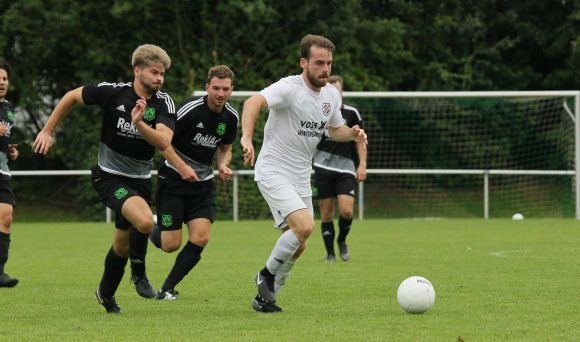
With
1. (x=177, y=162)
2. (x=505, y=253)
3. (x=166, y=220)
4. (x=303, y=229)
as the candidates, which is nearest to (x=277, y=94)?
(x=177, y=162)

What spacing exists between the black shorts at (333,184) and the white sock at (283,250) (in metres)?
4.98

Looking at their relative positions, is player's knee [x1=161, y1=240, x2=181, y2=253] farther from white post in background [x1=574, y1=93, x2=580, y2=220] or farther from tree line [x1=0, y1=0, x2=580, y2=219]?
tree line [x1=0, y1=0, x2=580, y2=219]

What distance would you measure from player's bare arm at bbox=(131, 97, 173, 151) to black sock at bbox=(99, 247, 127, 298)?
3.11 feet

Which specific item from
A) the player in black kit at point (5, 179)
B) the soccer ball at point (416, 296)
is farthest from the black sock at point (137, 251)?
the soccer ball at point (416, 296)

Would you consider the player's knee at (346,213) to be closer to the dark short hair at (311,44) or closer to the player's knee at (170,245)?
the player's knee at (170,245)

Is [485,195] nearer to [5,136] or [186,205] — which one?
[5,136]

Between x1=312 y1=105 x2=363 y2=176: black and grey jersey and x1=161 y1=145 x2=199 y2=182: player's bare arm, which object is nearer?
x1=161 y1=145 x2=199 y2=182: player's bare arm

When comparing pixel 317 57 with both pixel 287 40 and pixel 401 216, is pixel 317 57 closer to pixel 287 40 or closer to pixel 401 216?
pixel 401 216

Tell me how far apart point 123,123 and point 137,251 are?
1.47 m

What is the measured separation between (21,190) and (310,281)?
20.9 meters

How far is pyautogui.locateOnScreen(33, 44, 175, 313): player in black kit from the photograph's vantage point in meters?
8.26

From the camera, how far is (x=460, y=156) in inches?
1015

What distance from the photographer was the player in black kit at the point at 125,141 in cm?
826

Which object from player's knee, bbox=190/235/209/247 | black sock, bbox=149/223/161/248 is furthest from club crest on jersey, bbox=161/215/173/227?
player's knee, bbox=190/235/209/247
